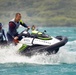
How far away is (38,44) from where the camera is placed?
57.3ft

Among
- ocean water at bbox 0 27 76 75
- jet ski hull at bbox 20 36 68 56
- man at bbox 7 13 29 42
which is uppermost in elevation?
man at bbox 7 13 29 42

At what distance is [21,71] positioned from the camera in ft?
51.4

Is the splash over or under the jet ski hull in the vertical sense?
under

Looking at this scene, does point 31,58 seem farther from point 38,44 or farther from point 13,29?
point 13,29

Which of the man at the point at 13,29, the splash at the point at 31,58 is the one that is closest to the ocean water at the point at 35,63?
the splash at the point at 31,58

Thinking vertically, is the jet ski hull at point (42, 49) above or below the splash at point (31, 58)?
above

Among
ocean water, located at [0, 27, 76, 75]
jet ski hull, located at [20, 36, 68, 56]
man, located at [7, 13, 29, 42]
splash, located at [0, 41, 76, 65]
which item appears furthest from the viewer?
man, located at [7, 13, 29, 42]

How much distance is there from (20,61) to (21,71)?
211 centimetres

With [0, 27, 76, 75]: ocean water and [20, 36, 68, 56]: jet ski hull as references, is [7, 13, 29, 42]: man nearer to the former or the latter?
[0, 27, 76, 75]: ocean water

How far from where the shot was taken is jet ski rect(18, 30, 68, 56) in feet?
56.5

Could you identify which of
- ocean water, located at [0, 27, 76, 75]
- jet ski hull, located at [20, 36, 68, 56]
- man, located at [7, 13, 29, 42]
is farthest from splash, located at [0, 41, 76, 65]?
man, located at [7, 13, 29, 42]

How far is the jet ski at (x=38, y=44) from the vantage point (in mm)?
17219

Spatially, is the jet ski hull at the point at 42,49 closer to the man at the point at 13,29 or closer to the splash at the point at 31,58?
the splash at the point at 31,58

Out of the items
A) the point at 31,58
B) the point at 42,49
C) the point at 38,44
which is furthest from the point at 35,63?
the point at 38,44
